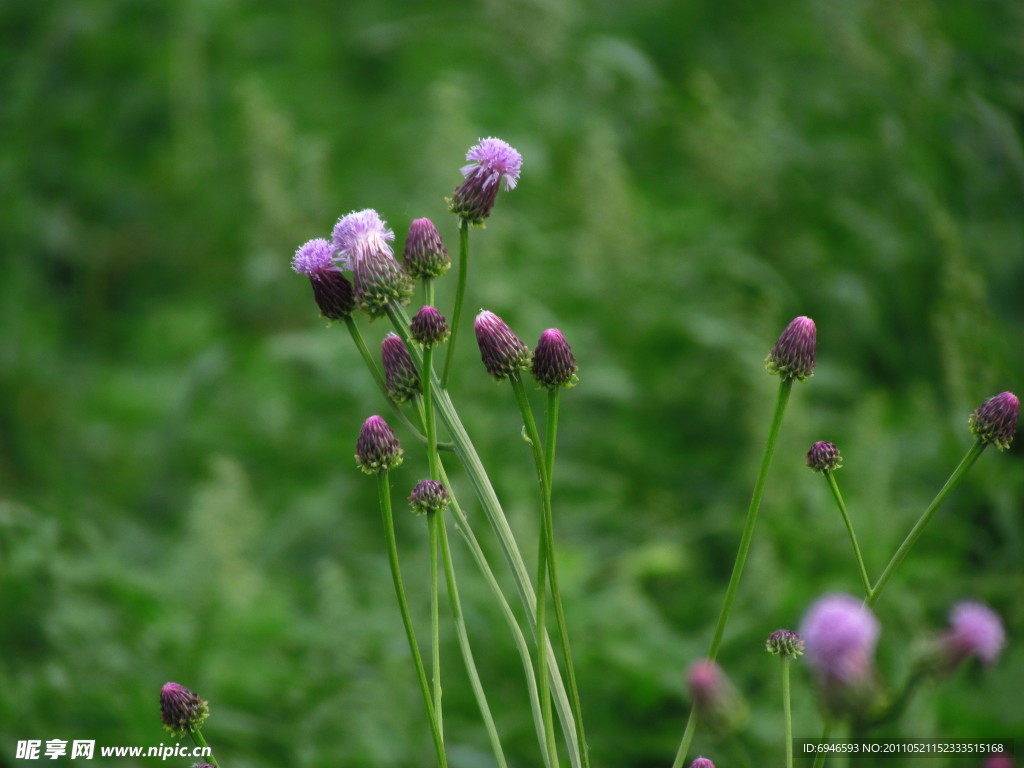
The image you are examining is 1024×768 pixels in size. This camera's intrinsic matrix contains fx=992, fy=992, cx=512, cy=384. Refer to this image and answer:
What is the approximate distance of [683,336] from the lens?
12.0 feet

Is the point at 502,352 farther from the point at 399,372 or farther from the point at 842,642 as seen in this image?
the point at 842,642

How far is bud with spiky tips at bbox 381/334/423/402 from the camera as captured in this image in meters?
1.18

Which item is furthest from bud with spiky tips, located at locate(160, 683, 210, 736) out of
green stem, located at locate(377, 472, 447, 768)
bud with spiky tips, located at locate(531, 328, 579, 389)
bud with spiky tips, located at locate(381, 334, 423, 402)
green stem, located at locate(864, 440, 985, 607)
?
green stem, located at locate(864, 440, 985, 607)

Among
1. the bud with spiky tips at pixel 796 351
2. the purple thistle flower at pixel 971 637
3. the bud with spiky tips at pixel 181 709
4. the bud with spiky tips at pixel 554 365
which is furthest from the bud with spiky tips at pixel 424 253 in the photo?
the purple thistle flower at pixel 971 637

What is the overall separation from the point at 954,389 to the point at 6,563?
7.66ft

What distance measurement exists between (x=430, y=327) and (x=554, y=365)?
152 millimetres

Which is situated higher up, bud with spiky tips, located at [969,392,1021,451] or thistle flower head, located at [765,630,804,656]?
bud with spiky tips, located at [969,392,1021,451]

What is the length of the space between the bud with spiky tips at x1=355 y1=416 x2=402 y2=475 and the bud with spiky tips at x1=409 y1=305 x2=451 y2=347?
111 mm

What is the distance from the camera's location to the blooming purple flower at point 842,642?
68cm

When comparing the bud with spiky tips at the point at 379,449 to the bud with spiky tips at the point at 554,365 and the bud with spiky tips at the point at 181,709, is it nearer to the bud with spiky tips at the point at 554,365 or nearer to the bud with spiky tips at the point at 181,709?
the bud with spiky tips at the point at 554,365

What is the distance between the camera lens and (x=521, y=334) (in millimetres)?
3205

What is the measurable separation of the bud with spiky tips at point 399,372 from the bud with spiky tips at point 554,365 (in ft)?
0.48

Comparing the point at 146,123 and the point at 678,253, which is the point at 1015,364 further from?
the point at 146,123

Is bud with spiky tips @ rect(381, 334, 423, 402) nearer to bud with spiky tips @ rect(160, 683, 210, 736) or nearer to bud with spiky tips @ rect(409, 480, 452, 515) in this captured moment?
bud with spiky tips @ rect(409, 480, 452, 515)
